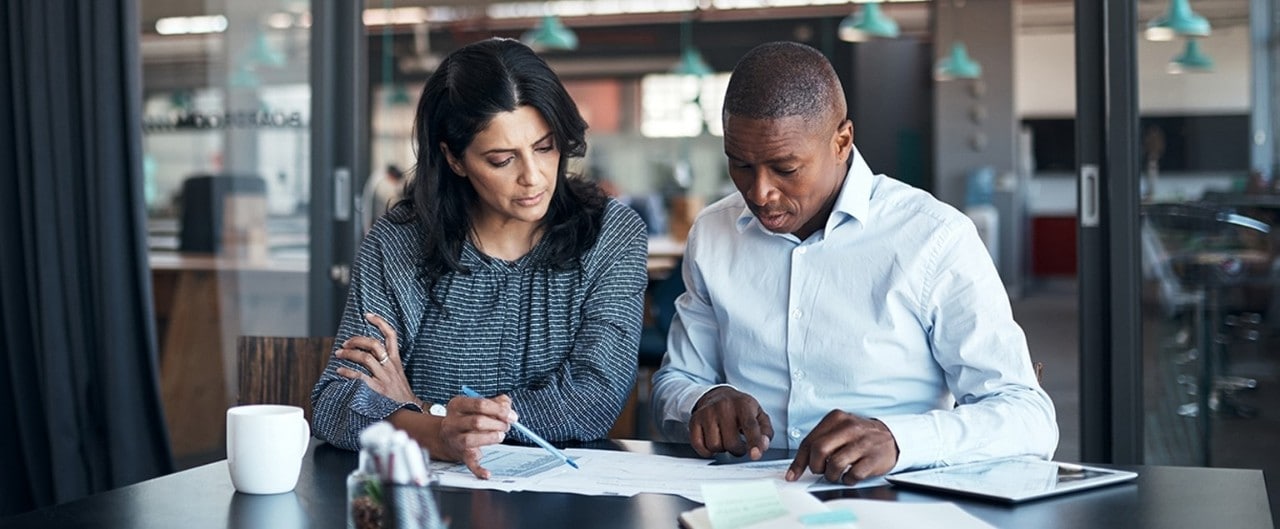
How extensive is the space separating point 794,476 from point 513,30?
11045 mm

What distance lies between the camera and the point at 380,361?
73.0 inches

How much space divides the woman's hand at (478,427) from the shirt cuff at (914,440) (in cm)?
44

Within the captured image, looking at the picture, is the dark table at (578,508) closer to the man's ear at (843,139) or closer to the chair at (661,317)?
the man's ear at (843,139)

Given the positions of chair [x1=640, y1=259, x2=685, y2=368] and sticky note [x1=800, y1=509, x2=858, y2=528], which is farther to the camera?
chair [x1=640, y1=259, x2=685, y2=368]

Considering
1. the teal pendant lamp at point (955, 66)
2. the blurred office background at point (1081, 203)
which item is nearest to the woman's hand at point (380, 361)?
the blurred office background at point (1081, 203)

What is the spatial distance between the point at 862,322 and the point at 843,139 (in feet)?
0.84

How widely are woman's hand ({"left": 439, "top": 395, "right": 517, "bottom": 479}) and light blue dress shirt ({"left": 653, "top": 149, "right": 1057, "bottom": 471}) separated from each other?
343 mm

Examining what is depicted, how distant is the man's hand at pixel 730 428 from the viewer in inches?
65.1

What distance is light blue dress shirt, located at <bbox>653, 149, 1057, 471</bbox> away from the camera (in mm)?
1764

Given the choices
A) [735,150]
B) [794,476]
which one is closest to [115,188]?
[735,150]

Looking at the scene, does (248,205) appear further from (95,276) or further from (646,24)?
(646,24)

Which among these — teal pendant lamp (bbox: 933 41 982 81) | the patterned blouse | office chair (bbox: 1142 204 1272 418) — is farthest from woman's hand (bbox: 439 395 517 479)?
teal pendant lamp (bbox: 933 41 982 81)

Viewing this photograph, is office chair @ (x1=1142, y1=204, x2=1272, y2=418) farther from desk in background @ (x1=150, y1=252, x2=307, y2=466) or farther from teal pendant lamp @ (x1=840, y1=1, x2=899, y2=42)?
teal pendant lamp @ (x1=840, y1=1, x2=899, y2=42)

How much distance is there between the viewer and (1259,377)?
3.19m
